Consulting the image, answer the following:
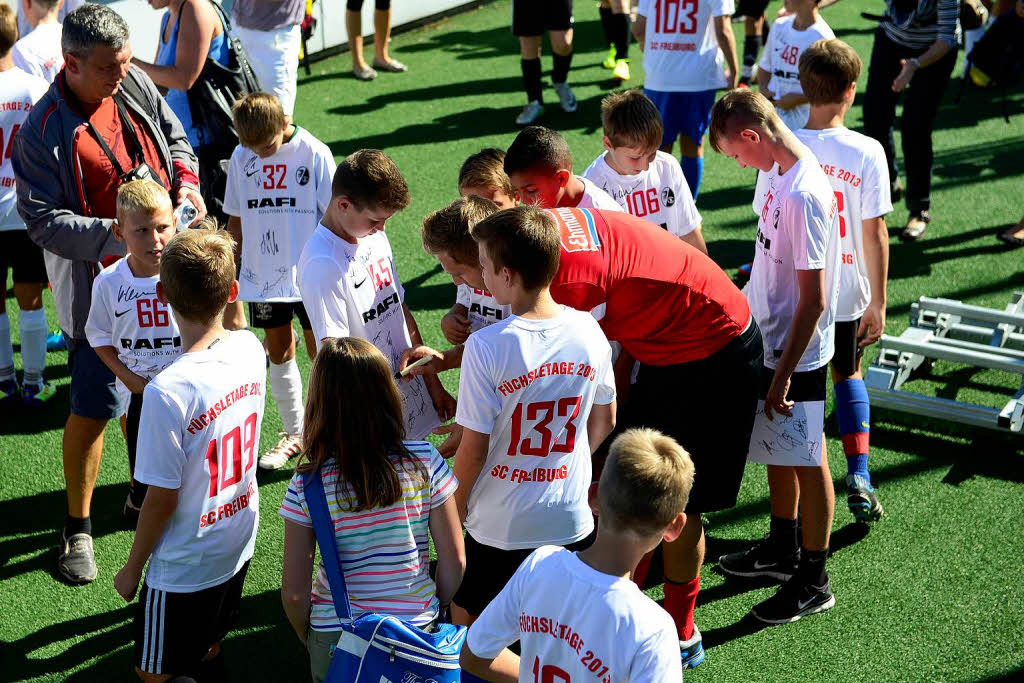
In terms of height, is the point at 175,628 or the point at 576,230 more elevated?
the point at 576,230

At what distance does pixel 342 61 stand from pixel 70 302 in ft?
23.8

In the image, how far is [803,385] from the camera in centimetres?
382

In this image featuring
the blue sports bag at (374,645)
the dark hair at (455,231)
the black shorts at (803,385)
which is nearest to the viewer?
the blue sports bag at (374,645)

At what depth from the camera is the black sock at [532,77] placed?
903 centimetres

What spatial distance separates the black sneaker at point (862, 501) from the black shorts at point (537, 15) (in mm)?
5662

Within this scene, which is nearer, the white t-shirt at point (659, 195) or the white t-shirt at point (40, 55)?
the white t-shirt at point (659, 195)

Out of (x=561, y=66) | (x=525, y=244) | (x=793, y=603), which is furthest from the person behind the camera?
(x=561, y=66)

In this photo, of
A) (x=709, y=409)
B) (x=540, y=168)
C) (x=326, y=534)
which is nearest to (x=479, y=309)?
(x=540, y=168)

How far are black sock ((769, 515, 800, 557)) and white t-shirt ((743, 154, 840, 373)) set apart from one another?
0.67 meters

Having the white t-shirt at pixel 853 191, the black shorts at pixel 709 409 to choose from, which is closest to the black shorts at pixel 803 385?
the black shorts at pixel 709 409

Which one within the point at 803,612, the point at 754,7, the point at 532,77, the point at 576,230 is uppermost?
the point at 754,7

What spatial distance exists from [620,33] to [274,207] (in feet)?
21.3

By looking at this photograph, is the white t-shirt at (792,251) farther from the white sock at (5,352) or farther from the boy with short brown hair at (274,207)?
the white sock at (5,352)

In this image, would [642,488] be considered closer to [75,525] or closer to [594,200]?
[594,200]
